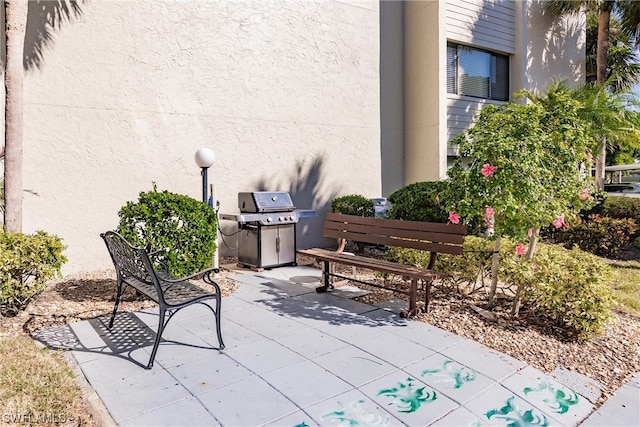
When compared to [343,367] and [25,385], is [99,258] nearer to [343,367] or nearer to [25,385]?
[25,385]

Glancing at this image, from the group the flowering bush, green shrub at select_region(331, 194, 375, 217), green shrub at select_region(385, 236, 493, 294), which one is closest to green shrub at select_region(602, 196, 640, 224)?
green shrub at select_region(331, 194, 375, 217)

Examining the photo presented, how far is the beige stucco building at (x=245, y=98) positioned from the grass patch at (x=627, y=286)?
4201 mm

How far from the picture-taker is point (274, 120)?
27.9 ft

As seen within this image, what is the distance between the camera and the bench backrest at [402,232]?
489 centimetres

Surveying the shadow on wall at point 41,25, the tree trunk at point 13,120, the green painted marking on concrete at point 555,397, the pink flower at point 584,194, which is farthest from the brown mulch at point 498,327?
the shadow on wall at point 41,25

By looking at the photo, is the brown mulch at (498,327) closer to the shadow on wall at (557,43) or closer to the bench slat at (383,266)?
the bench slat at (383,266)

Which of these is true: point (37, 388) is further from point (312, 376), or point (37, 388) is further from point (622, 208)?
point (622, 208)

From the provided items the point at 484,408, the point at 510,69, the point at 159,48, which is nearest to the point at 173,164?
the point at 159,48

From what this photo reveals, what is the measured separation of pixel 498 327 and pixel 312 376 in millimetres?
2178

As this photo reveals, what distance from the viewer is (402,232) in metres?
5.44

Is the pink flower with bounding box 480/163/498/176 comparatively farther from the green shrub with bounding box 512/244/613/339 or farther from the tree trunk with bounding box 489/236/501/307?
the green shrub with bounding box 512/244/613/339

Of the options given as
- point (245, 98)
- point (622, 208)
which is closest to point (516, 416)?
point (245, 98)

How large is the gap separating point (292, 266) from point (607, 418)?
5.07 meters

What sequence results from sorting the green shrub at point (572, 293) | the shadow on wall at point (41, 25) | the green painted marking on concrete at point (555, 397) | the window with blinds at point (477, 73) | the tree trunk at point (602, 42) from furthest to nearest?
1. the tree trunk at point (602, 42)
2. the window with blinds at point (477, 73)
3. the shadow on wall at point (41, 25)
4. the green shrub at point (572, 293)
5. the green painted marking on concrete at point (555, 397)
